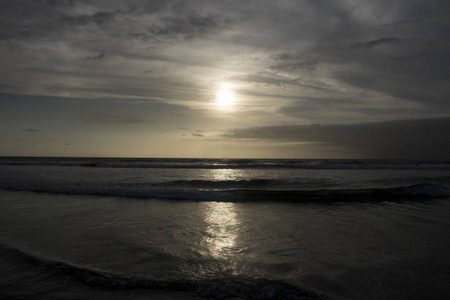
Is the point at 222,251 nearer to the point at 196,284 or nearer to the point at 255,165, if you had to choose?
the point at 196,284

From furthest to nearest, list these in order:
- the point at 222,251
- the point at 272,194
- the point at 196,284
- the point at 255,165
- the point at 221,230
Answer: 1. the point at 255,165
2. the point at 272,194
3. the point at 221,230
4. the point at 222,251
5. the point at 196,284

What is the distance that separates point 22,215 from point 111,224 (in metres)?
3.03

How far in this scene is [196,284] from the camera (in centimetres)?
383

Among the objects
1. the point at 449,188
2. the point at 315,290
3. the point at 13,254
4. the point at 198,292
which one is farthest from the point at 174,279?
the point at 449,188

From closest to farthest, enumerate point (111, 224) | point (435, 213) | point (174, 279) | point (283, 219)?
point (174, 279) → point (111, 224) → point (283, 219) → point (435, 213)

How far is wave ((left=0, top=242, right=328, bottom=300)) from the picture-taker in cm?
359

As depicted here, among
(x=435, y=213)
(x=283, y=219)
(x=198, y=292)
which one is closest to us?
(x=198, y=292)

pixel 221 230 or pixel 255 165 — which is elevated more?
pixel 255 165

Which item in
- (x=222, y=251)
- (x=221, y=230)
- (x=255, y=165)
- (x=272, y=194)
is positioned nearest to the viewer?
(x=222, y=251)

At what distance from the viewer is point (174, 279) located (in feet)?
13.1

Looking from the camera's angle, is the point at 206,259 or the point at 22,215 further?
the point at 22,215

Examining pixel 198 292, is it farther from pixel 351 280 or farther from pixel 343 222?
pixel 343 222

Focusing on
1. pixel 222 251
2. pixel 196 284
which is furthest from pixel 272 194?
pixel 196 284

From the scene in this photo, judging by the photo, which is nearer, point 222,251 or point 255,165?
point 222,251
